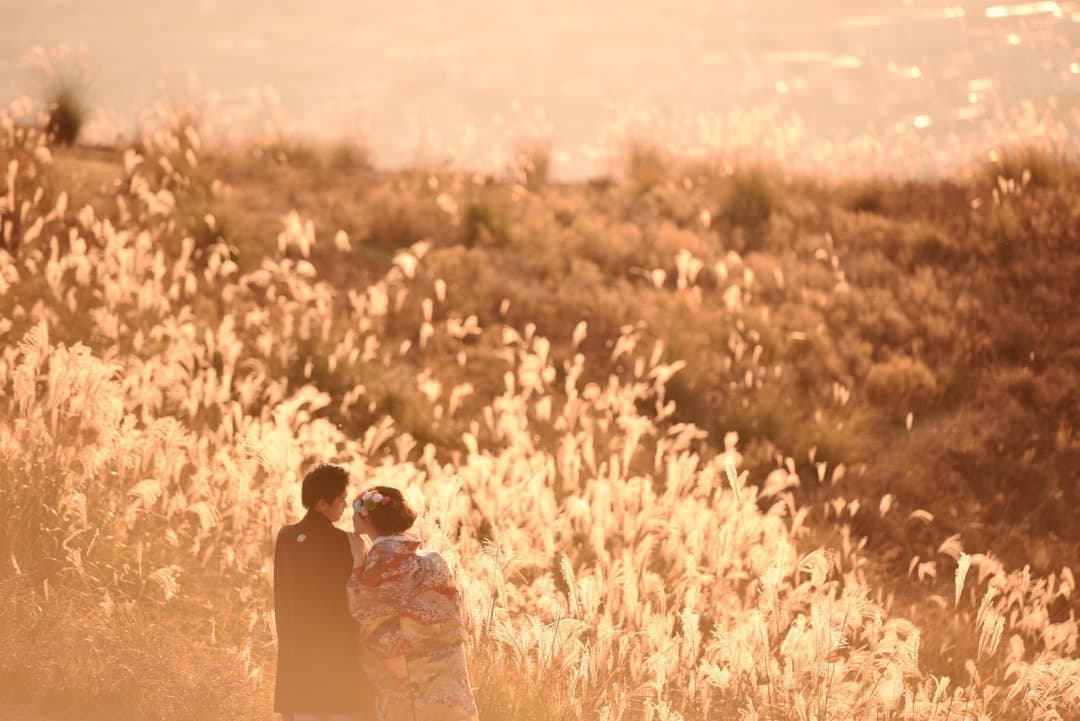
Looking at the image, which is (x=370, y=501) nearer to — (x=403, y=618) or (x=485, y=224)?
(x=403, y=618)

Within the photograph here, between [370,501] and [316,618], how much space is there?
511mm

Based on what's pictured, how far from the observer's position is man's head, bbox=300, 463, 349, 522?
217 inches

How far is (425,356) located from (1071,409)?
21.2 ft

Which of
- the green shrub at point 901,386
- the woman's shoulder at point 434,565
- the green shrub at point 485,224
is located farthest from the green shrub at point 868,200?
the woman's shoulder at point 434,565

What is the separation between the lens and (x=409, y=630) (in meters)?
5.53

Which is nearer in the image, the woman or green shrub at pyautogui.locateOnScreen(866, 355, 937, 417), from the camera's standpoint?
the woman

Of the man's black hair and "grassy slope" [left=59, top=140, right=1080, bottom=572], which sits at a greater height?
the man's black hair

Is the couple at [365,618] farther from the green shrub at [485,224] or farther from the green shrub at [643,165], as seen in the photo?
the green shrub at [643,165]

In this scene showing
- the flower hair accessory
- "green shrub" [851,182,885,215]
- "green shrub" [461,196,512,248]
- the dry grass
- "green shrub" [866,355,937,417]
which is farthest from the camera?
"green shrub" [851,182,885,215]

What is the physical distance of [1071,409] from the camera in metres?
14.7

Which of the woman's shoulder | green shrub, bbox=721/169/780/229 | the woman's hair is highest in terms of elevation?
the woman's hair

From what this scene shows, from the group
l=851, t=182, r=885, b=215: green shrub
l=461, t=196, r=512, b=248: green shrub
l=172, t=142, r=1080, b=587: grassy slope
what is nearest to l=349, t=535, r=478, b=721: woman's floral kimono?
l=172, t=142, r=1080, b=587: grassy slope

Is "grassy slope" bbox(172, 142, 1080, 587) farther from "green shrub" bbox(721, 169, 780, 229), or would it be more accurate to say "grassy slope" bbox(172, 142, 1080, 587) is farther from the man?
the man

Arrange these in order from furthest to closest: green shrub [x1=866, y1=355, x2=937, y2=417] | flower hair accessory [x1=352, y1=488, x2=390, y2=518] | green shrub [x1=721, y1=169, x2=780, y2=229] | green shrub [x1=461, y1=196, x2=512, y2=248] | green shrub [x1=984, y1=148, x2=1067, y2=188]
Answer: green shrub [x1=984, y1=148, x2=1067, y2=188], green shrub [x1=721, y1=169, x2=780, y2=229], green shrub [x1=461, y1=196, x2=512, y2=248], green shrub [x1=866, y1=355, x2=937, y2=417], flower hair accessory [x1=352, y1=488, x2=390, y2=518]
